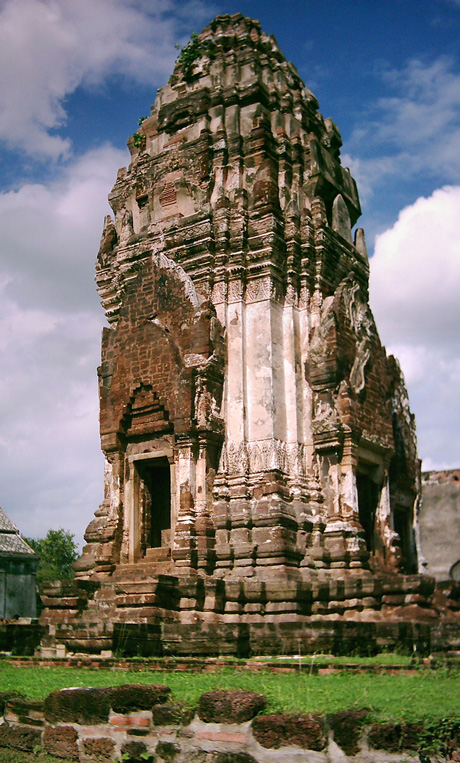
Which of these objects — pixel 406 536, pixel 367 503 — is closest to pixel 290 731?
pixel 367 503

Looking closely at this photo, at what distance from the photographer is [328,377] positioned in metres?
15.0

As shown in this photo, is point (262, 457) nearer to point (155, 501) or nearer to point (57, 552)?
point (155, 501)

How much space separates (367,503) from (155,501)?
452 centimetres

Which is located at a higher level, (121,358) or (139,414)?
(121,358)

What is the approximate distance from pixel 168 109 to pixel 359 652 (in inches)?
510

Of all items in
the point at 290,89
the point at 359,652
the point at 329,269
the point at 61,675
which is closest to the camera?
the point at 61,675

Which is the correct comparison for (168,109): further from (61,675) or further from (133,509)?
(61,675)

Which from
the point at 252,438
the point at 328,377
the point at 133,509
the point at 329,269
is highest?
the point at 329,269

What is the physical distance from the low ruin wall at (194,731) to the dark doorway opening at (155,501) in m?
7.90

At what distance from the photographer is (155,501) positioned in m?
15.8

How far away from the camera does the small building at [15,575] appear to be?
28.4 meters

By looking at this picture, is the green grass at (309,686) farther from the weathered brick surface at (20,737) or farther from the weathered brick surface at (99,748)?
the weathered brick surface at (99,748)

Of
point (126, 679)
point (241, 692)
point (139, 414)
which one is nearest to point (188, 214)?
point (139, 414)

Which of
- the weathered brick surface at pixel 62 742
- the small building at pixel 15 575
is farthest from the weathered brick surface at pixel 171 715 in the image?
the small building at pixel 15 575
